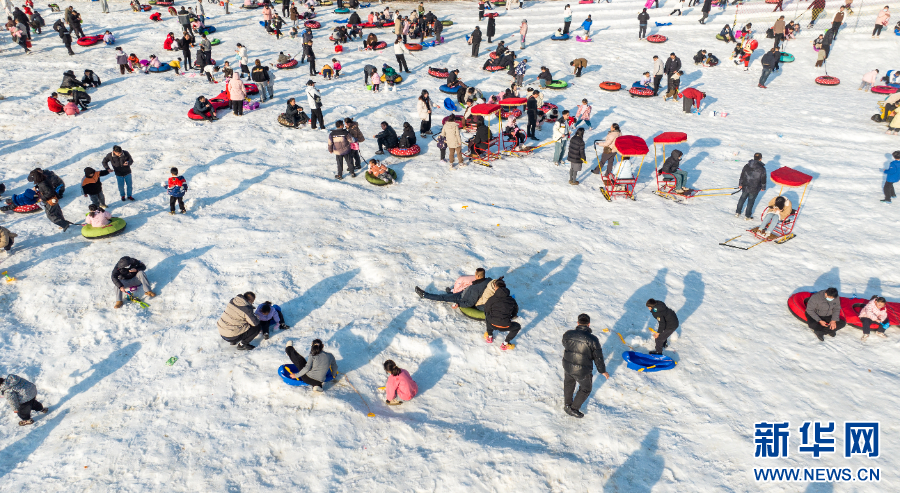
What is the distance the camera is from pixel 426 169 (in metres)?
17.4

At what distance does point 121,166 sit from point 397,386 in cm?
1159

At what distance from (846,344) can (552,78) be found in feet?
65.8

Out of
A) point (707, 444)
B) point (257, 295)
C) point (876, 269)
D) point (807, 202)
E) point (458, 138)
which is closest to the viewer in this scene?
point (707, 444)

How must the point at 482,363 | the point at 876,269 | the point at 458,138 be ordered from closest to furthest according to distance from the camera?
the point at 482,363, the point at 876,269, the point at 458,138

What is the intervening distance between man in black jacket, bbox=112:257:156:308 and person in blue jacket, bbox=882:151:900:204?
21077 mm

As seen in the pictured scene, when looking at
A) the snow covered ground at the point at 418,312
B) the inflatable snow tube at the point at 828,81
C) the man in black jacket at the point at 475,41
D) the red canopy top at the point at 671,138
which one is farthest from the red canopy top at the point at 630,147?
the inflatable snow tube at the point at 828,81

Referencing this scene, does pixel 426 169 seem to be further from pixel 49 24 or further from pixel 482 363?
pixel 49 24

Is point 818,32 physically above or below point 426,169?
above

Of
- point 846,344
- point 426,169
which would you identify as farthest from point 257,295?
point 846,344

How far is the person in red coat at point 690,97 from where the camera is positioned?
71.8 feet

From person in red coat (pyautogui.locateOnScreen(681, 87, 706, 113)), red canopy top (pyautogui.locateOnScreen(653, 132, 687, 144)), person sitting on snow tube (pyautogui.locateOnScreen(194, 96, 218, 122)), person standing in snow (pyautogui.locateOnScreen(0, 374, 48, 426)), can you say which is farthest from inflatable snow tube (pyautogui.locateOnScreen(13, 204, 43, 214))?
person in red coat (pyautogui.locateOnScreen(681, 87, 706, 113))

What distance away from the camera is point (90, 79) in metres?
22.4

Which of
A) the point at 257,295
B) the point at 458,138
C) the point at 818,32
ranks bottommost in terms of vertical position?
the point at 257,295

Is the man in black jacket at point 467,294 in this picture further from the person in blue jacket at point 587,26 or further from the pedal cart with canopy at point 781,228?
the person in blue jacket at point 587,26
